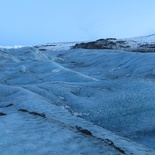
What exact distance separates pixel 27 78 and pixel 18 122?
12.2ft

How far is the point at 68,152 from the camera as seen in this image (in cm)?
187

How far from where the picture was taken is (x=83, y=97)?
12.2ft

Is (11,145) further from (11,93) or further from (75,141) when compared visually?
(11,93)

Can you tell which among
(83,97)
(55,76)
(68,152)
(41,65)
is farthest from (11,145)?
(41,65)

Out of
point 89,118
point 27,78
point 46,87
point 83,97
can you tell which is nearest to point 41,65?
point 27,78

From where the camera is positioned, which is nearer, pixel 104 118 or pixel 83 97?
pixel 104 118

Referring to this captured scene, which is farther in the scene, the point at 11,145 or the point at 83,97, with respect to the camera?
the point at 83,97

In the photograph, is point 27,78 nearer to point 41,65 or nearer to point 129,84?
point 41,65

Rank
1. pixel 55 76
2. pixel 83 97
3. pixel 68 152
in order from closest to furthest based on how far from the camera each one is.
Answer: pixel 68 152 < pixel 83 97 < pixel 55 76

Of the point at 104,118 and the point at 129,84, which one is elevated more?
the point at 129,84

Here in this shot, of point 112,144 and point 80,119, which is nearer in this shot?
point 112,144

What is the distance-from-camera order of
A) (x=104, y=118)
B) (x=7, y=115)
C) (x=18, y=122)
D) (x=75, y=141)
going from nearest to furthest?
(x=75, y=141), (x=18, y=122), (x=7, y=115), (x=104, y=118)

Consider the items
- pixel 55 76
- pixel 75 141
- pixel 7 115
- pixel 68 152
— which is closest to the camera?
pixel 68 152

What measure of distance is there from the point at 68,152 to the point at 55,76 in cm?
430
